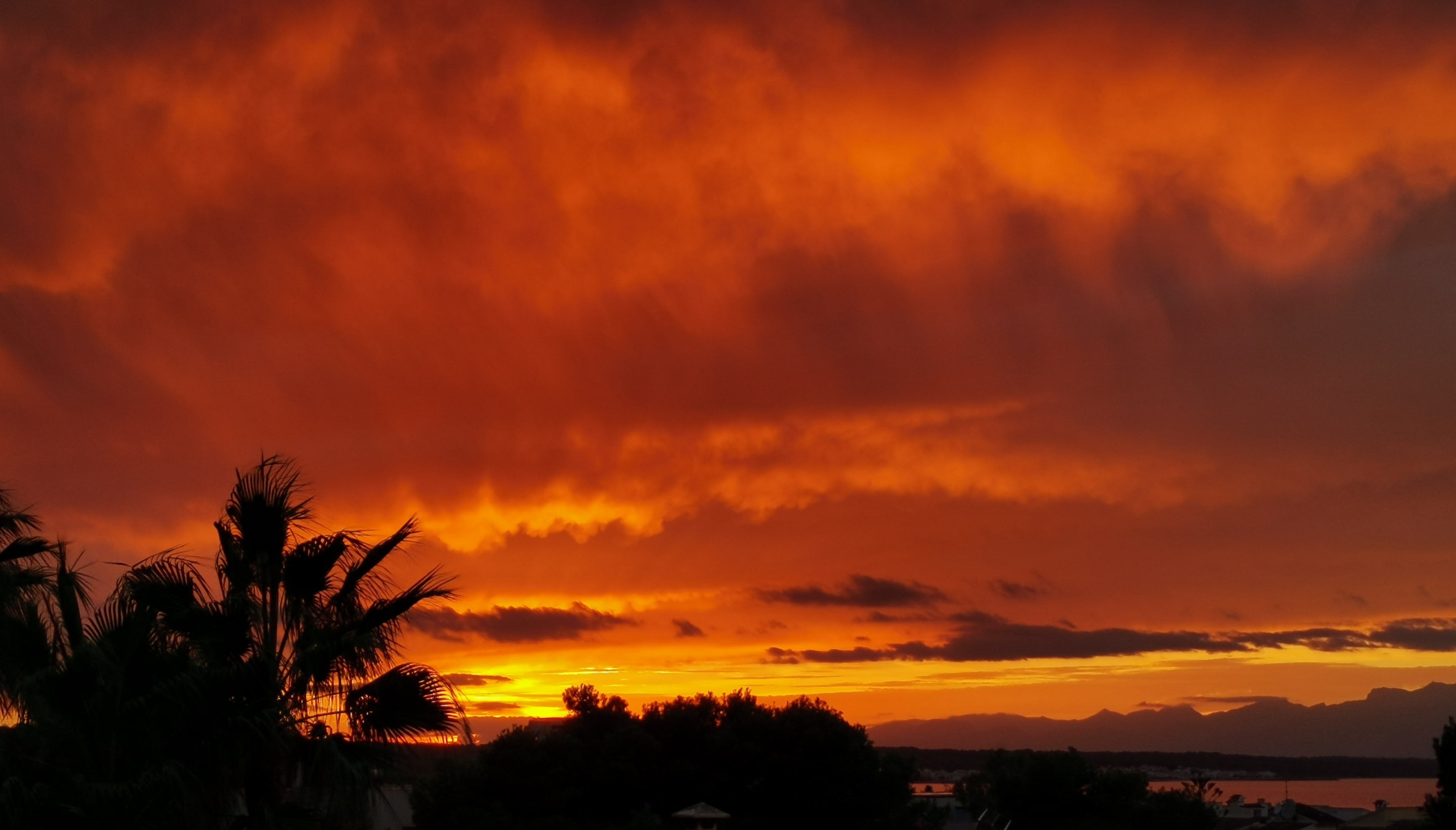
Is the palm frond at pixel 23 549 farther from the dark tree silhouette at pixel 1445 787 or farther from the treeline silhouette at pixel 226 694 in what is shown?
the dark tree silhouette at pixel 1445 787

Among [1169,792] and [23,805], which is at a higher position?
[23,805]

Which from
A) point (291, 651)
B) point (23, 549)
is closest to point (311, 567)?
point (291, 651)

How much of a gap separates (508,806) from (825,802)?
11.9 metres

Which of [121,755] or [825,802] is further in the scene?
[825,802]

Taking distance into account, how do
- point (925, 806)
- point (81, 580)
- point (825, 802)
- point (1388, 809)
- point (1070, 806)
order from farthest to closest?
point (925, 806)
point (1388, 809)
point (1070, 806)
point (825, 802)
point (81, 580)

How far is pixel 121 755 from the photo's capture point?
14258 mm

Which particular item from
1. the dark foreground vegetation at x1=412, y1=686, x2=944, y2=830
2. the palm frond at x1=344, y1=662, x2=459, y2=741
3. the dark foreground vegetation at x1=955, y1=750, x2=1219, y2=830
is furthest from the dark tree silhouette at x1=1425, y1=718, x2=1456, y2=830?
the palm frond at x1=344, y1=662, x2=459, y2=741

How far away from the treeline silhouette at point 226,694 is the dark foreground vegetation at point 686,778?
1274 inches

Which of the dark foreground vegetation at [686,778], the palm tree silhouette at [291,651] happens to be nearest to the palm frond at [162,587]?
the palm tree silhouette at [291,651]

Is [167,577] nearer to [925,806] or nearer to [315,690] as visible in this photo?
[315,690]

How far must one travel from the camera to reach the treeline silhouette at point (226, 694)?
13672 mm

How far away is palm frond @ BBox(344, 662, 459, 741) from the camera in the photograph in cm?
1416

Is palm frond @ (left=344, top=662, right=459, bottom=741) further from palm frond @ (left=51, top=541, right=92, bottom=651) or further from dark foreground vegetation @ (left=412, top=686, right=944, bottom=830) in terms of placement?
dark foreground vegetation @ (left=412, top=686, right=944, bottom=830)

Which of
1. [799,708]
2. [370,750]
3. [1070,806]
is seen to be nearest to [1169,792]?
[1070,806]
